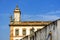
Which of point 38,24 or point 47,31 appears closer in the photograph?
point 47,31

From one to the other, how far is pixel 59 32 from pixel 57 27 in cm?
37

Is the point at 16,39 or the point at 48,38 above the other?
the point at 48,38

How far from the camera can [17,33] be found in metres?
67.8

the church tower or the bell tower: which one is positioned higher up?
the bell tower

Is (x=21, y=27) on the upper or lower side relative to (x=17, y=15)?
lower

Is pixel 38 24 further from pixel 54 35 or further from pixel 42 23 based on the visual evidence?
pixel 54 35

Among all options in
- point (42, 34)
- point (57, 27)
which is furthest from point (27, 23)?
point (57, 27)

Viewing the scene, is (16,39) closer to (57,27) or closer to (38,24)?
(38,24)

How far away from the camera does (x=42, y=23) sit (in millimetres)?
68000

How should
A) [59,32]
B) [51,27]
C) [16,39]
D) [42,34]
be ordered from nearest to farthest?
[59,32], [51,27], [42,34], [16,39]

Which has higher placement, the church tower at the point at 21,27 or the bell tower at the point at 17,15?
the bell tower at the point at 17,15

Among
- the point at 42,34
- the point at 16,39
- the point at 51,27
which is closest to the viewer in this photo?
the point at 51,27

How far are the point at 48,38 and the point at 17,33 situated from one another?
5137 cm

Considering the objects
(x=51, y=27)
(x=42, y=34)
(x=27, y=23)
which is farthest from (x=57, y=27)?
(x=27, y=23)
